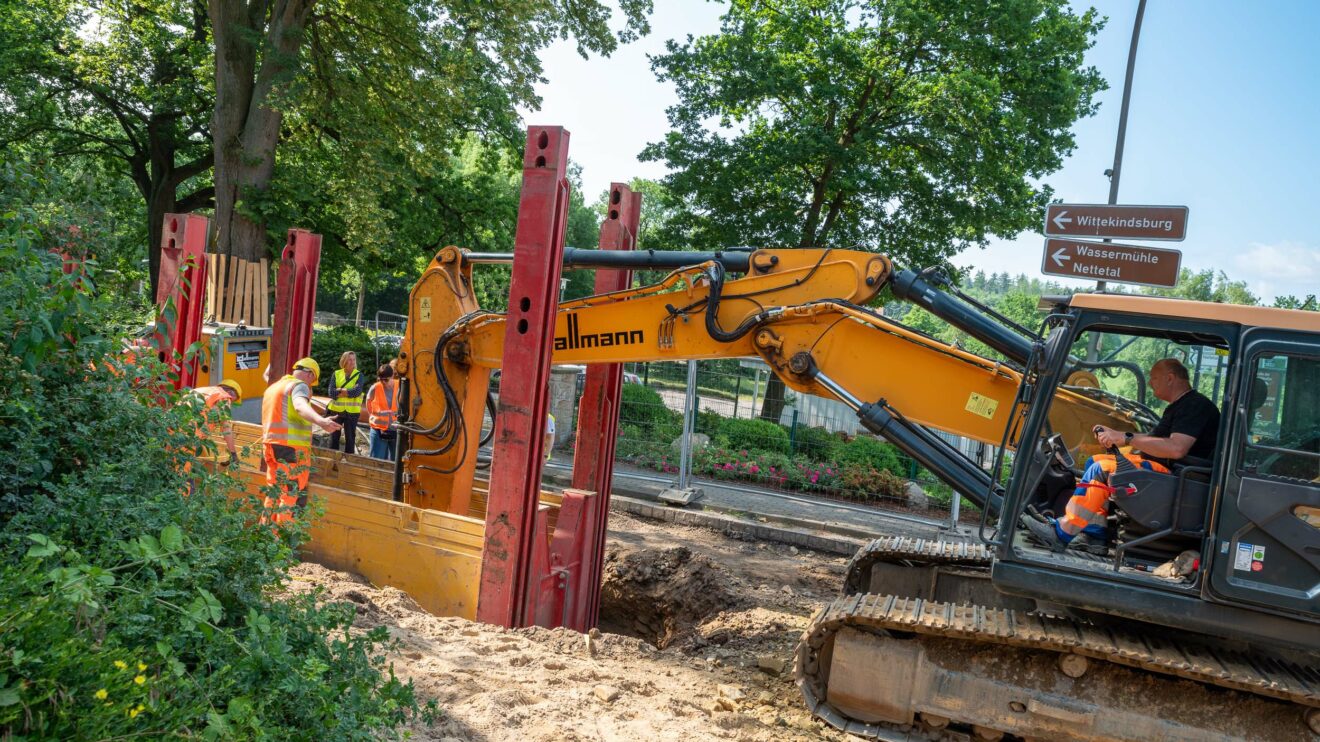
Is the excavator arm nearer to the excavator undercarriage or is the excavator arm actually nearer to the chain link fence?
the excavator undercarriage

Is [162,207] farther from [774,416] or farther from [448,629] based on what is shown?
[448,629]

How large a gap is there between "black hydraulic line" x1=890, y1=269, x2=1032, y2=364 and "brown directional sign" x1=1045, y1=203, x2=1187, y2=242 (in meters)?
3.09

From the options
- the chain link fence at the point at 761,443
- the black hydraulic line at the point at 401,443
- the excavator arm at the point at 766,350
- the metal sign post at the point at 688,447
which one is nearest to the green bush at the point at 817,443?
the chain link fence at the point at 761,443

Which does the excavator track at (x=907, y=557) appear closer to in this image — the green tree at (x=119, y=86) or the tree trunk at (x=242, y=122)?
the tree trunk at (x=242, y=122)

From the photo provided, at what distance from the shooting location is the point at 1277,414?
4.46 m

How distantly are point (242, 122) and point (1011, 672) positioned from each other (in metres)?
16.3

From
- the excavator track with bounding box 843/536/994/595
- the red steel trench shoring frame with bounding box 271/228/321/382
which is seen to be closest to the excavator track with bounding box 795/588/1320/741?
the excavator track with bounding box 843/536/994/595

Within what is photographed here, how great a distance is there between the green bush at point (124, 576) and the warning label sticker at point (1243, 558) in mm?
3915

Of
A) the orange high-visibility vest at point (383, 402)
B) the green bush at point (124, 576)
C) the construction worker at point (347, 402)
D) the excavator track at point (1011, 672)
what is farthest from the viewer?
the construction worker at point (347, 402)

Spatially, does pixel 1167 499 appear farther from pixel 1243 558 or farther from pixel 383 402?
pixel 383 402

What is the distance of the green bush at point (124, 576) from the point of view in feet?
8.36

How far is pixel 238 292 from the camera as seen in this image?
582 inches

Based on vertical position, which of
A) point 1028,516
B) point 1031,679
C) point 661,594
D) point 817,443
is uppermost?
point 1028,516

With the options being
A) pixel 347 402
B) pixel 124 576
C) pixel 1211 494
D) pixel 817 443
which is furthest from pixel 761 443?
pixel 124 576
